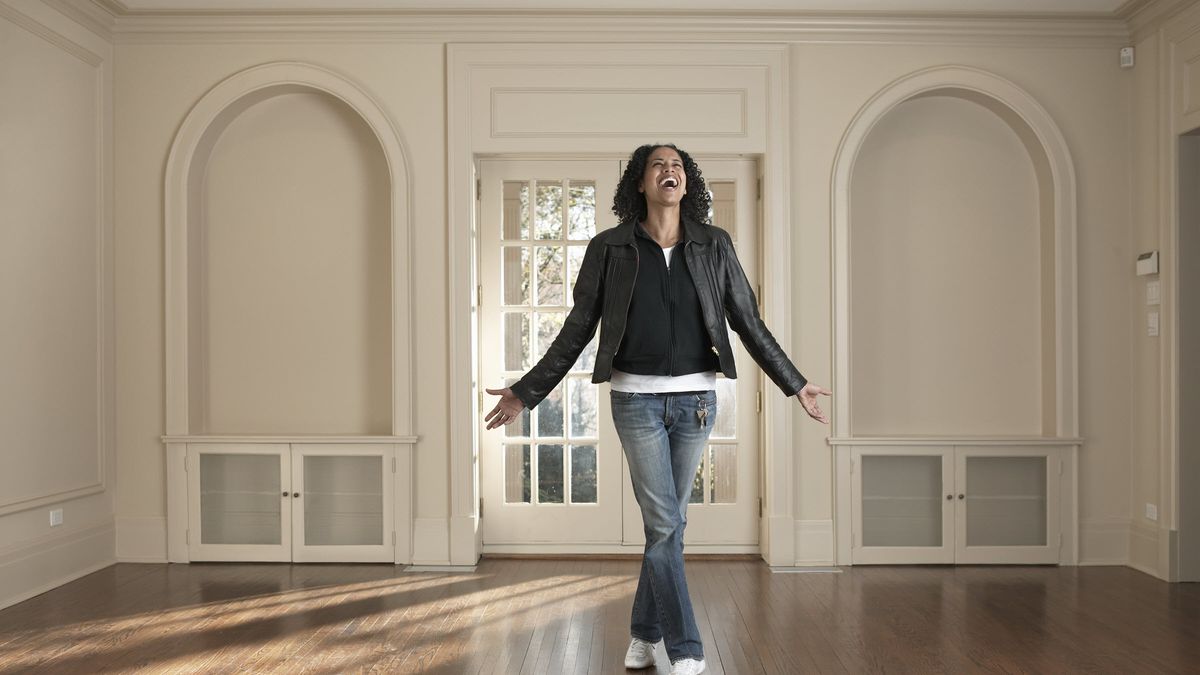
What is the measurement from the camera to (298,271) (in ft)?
16.5

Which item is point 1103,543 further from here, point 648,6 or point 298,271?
point 298,271

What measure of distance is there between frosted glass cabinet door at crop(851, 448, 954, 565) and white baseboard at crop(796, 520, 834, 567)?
0.13m

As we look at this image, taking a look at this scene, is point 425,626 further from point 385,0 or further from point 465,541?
point 385,0

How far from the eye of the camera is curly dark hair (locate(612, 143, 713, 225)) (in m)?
3.14

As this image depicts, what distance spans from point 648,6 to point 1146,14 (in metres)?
2.42

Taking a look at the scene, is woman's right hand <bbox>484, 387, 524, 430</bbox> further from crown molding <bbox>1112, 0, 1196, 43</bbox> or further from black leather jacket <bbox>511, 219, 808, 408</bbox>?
crown molding <bbox>1112, 0, 1196, 43</bbox>

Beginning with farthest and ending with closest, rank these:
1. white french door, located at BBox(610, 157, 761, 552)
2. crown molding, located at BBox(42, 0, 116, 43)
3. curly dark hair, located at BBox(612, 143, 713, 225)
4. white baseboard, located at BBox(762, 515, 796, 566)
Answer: white french door, located at BBox(610, 157, 761, 552)
white baseboard, located at BBox(762, 515, 796, 566)
crown molding, located at BBox(42, 0, 116, 43)
curly dark hair, located at BBox(612, 143, 713, 225)

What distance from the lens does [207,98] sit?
4836 mm

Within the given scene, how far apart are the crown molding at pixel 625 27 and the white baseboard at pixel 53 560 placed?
2474 mm

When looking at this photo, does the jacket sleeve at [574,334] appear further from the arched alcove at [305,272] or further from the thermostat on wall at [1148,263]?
the thermostat on wall at [1148,263]

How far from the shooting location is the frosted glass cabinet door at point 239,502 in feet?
15.8

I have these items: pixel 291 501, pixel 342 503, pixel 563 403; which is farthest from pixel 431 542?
→ pixel 563 403

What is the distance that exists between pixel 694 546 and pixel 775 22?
8.86 ft

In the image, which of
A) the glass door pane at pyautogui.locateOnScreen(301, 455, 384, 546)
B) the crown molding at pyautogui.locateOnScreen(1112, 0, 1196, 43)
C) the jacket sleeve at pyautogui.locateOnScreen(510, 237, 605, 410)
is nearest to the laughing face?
the jacket sleeve at pyautogui.locateOnScreen(510, 237, 605, 410)
